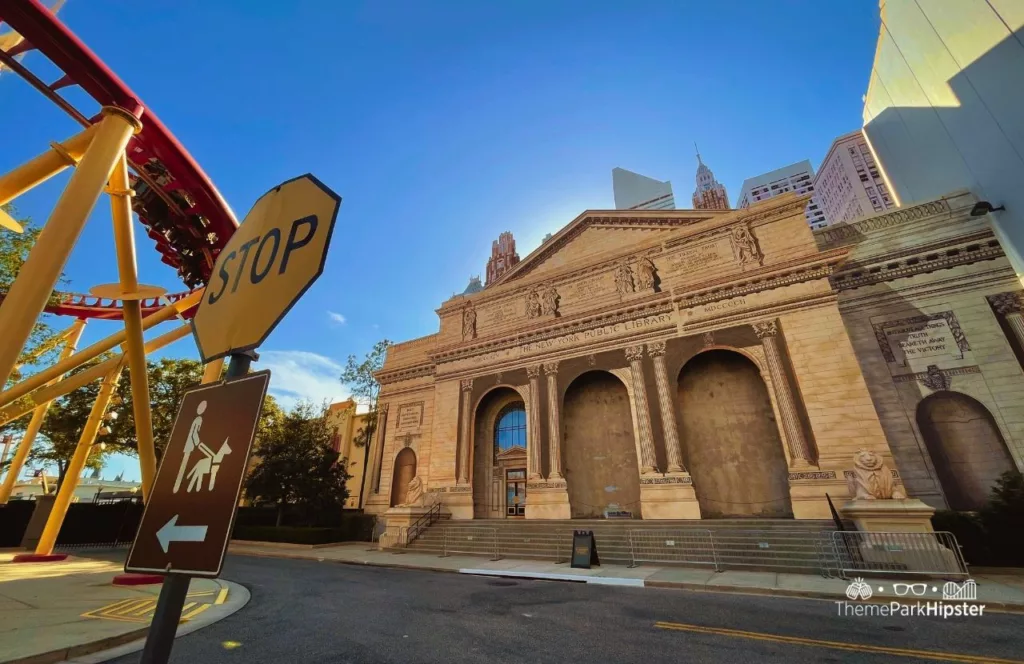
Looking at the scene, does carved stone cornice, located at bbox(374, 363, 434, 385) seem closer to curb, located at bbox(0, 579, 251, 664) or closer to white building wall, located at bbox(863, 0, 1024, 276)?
curb, located at bbox(0, 579, 251, 664)

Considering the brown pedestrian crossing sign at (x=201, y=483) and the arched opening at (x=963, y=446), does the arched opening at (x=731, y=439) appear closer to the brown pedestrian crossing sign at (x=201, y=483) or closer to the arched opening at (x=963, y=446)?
the arched opening at (x=963, y=446)

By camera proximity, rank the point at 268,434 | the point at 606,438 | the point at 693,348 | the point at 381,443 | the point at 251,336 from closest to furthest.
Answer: the point at 251,336 → the point at 693,348 → the point at 606,438 → the point at 268,434 → the point at 381,443

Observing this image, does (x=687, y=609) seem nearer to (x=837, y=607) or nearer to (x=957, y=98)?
(x=837, y=607)

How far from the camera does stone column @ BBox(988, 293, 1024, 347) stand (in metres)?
14.9

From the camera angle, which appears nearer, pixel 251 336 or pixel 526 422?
pixel 251 336

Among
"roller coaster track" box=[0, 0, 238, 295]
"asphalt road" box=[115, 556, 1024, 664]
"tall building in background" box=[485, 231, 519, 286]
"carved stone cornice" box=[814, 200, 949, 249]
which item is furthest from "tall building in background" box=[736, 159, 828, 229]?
"roller coaster track" box=[0, 0, 238, 295]

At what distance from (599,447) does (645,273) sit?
926 cm

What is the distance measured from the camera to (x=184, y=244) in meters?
7.00

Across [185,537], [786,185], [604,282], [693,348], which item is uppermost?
[786,185]

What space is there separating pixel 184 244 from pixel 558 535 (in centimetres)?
1490

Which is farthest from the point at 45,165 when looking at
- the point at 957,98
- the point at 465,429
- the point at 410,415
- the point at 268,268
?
the point at 957,98

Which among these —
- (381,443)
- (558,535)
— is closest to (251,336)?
(558,535)

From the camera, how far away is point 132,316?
478 cm

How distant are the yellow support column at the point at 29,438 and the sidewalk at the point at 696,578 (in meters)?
9.31
